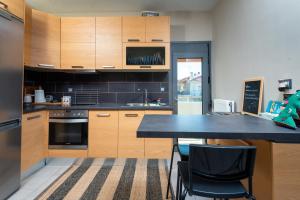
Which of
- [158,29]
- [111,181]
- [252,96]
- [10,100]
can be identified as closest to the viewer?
[10,100]

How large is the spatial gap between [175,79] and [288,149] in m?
2.60

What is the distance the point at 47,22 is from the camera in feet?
9.83

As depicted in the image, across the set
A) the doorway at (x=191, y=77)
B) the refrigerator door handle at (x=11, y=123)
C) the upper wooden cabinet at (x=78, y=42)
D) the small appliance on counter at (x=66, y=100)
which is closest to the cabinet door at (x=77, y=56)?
the upper wooden cabinet at (x=78, y=42)

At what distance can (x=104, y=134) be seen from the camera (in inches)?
117

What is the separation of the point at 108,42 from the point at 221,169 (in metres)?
2.69

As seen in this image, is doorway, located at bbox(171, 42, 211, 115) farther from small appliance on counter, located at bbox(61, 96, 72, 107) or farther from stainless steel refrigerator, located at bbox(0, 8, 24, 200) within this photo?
stainless steel refrigerator, located at bbox(0, 8, 24, 200)

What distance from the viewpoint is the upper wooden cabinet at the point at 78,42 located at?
124 inches

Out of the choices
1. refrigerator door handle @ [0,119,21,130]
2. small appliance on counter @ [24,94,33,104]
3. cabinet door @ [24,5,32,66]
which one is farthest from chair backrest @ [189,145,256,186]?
small appliance on counter @ [24,94,33,104]

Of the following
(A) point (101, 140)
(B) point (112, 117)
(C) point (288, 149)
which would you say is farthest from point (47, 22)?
(C) point (288, 149)

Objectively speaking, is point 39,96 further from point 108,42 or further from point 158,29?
point 158,29

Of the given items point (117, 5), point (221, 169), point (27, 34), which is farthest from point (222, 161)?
point (117, 5)

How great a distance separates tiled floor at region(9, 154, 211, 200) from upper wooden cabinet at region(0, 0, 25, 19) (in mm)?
1905

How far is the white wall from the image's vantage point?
1591 millimetres

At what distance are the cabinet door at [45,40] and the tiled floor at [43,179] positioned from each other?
1.49 meters
